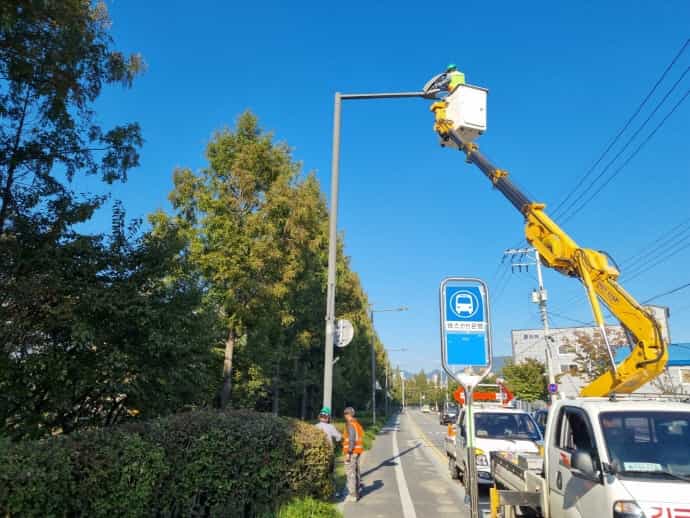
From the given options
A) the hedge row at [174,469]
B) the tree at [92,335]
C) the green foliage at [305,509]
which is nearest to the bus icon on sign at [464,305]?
the hedge row at [174,469]

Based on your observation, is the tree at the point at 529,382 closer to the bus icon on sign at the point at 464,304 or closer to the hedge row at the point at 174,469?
the hedge row at the point at 174,469

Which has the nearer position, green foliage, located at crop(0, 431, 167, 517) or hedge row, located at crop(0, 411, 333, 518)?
green foliage, located at crop(0, 431, 167, 517)

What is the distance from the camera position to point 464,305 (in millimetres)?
4910

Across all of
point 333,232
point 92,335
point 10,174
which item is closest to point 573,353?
point 333,232

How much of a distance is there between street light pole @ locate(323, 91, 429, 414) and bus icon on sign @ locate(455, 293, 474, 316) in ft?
15.3

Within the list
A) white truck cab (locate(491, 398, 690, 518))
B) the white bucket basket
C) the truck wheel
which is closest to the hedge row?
white truck cab (locate(491, 398, 690, 518))

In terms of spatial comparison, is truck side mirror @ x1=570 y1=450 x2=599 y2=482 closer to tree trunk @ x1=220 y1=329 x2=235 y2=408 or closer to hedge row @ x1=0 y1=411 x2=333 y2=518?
hedge row @ x1=0 y1=411 x2=333 y2=518

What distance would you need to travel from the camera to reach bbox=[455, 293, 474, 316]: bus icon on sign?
4891mm

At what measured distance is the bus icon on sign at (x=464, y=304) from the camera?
4.89m

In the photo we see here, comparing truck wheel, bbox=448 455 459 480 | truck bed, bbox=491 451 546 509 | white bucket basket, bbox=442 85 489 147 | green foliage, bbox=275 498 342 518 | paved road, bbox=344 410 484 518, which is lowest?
paved road, bbox=344 410 484 518

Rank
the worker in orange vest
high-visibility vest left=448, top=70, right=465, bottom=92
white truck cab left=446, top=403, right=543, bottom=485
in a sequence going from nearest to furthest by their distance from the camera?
the worker in orange vest < white truck cab left=446, top=403, right=543, bottom=485 < high-visibility vest left=448, top=70, right=465, bottom=92

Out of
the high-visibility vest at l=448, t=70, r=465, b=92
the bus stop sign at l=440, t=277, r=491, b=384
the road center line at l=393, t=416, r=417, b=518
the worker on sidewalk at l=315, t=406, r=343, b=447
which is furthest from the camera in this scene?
the high-visibility vest at l=448, t=70, r=465, b=92

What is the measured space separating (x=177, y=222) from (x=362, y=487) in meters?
9.26

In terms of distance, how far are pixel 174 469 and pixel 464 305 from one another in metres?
4.15
